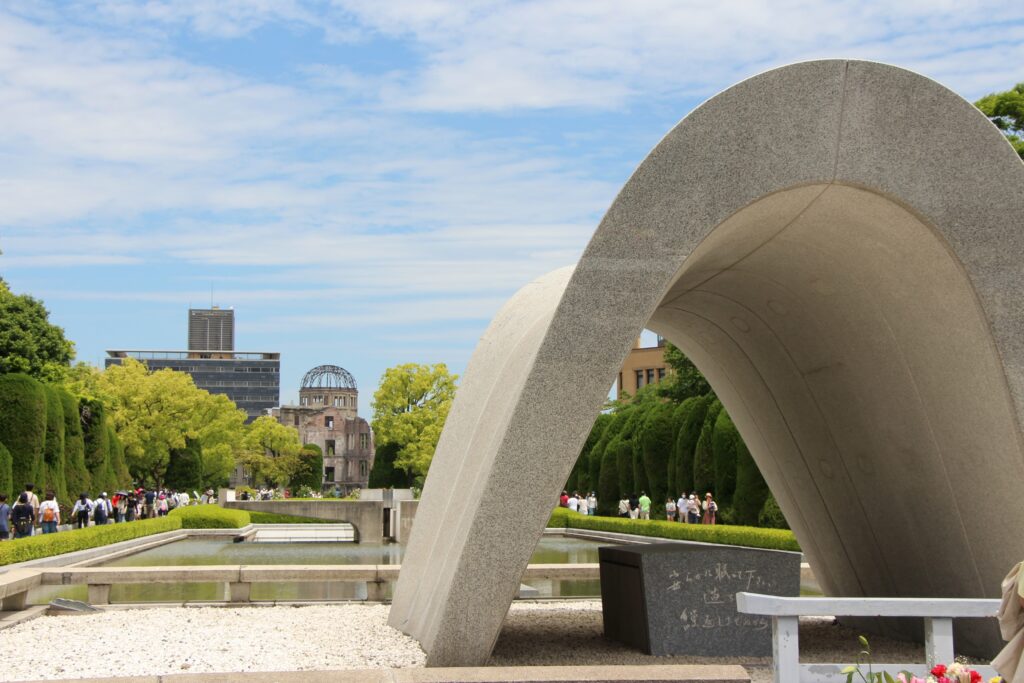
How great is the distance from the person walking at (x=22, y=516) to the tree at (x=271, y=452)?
52810 millimetres

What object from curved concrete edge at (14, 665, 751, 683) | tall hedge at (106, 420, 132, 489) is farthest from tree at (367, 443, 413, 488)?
curved concrete edge at (14, 665, 751, 683)

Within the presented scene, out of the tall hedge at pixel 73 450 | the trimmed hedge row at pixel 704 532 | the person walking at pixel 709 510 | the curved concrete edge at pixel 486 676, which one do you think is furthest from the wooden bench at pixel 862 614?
the tall hedge at pixel 73 450

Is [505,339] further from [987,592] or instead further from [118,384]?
[118,384]

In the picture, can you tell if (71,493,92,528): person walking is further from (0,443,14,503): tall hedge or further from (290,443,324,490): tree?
(290,443,324,490): tree

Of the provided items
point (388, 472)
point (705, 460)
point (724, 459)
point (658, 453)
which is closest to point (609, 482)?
point (658, 453)

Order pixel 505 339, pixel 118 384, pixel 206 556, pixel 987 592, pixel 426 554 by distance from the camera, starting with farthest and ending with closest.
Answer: pixel 118 384 → pixel 206 556 → pixel 505 339 → pixel 426 554 → pixel 987 592

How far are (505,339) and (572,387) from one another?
11.0 feet

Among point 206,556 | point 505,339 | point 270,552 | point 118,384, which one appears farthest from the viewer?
point 118,384

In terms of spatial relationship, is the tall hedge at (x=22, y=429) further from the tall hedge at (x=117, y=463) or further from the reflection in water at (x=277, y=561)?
the tall hedge at (x=117, y=463)

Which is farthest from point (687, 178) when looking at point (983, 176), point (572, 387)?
point (983, 176)

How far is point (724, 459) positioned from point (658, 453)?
702 centimetres

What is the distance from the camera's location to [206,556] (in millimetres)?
25641

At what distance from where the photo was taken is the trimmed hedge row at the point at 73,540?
19.8 m

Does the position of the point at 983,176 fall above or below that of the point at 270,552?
above
